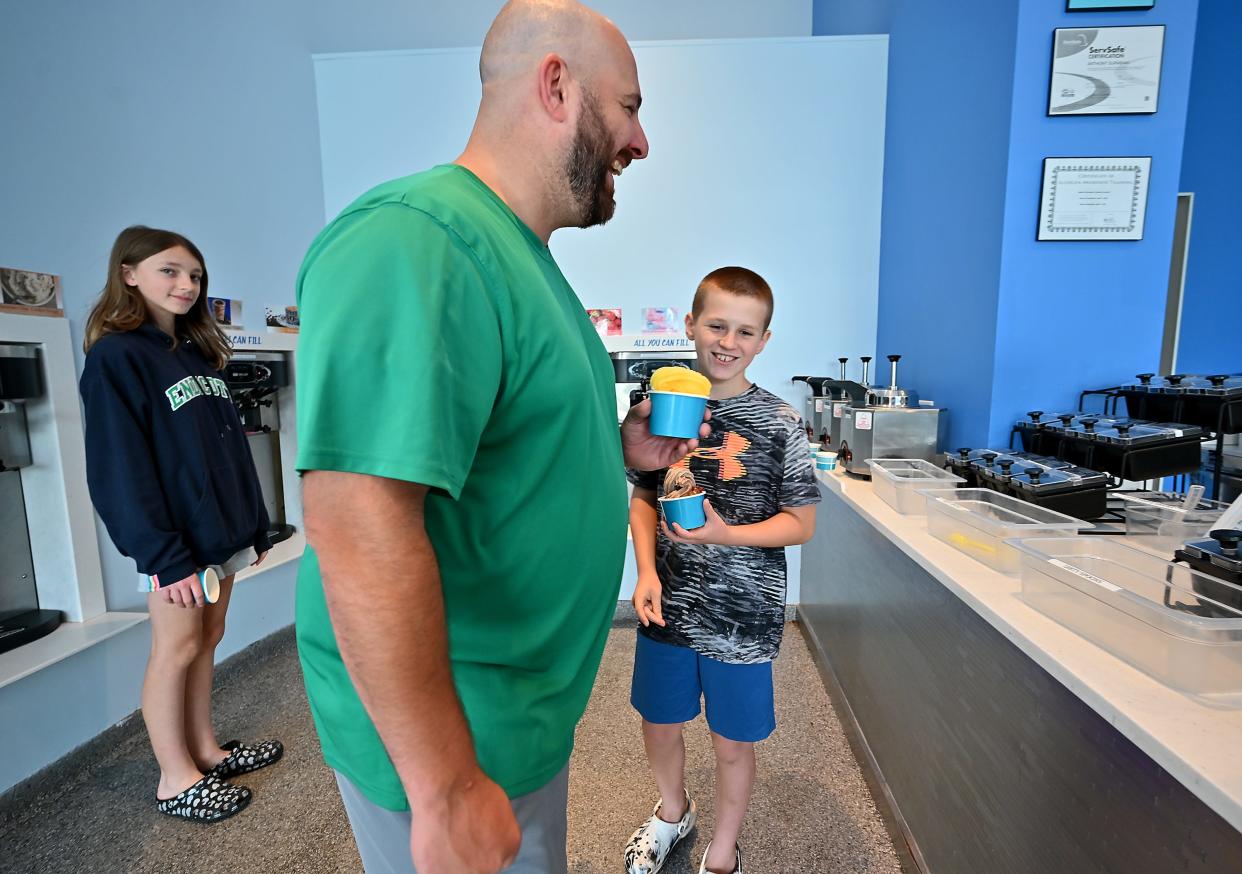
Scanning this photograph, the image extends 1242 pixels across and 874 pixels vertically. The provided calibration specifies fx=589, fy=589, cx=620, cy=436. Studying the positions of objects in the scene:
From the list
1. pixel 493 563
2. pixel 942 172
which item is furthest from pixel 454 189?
pixel 942 172

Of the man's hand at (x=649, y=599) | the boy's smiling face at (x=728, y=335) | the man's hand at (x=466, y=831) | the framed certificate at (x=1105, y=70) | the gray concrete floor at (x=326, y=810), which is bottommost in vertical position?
the gray concrete floor at (x=326, y=810)

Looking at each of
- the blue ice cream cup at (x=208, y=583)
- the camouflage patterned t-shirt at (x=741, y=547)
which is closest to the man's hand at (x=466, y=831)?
the camouflage patterned t-shirt at (x=741, y=547)

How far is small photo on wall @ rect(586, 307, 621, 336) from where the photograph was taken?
315 centimetres

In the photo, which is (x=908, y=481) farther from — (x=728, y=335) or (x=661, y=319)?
(x=661, y=319)

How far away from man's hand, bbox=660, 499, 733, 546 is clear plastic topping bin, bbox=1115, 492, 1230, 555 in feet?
2.79

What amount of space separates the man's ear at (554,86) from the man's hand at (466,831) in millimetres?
778

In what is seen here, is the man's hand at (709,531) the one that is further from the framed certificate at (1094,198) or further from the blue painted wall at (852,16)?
the blue painted wall at (852,16)

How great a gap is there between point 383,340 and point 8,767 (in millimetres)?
2274

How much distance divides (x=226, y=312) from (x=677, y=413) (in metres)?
2.50

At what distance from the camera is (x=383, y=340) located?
1.74 ft

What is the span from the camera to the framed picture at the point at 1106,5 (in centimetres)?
168

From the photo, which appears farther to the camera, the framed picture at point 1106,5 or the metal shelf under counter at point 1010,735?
the framed picture at point 1106,5

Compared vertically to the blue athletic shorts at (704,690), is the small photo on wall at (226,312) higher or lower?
higher

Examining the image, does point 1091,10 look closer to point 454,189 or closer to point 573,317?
point 573,317
